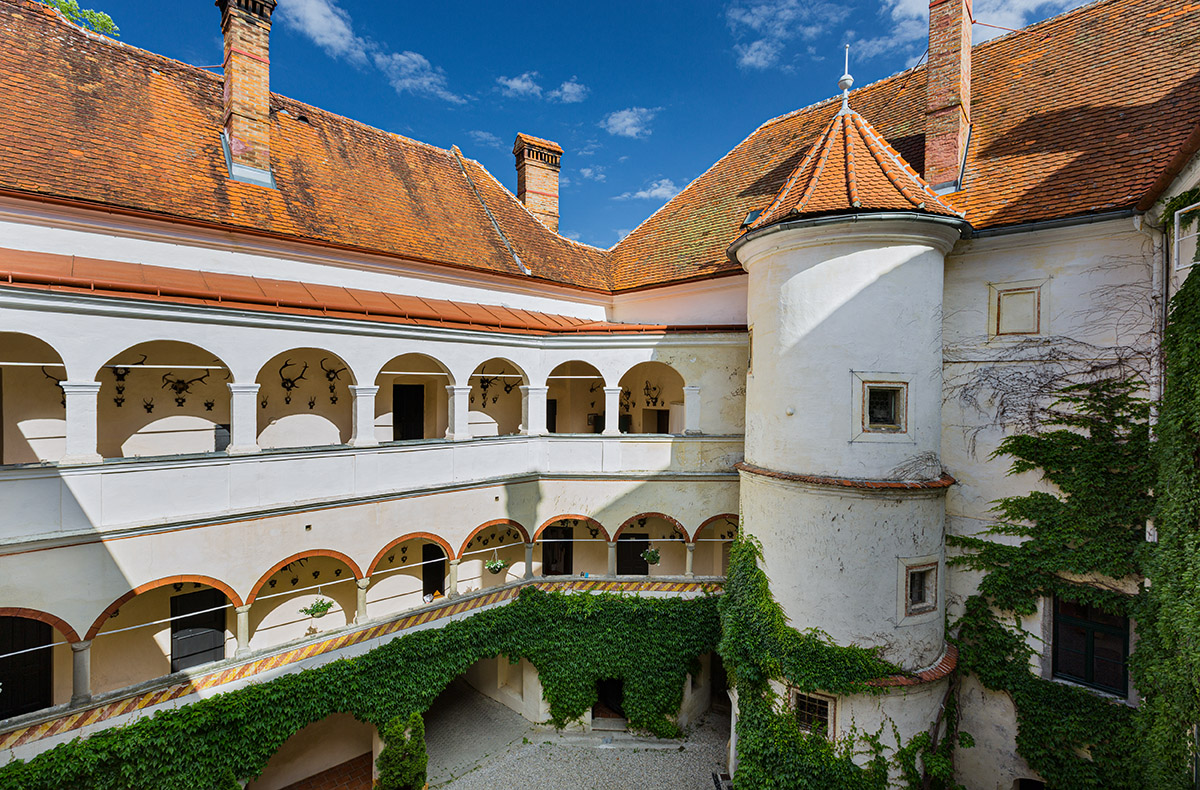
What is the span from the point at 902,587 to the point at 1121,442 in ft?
14.5

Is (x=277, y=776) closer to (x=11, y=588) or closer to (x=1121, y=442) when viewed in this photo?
(x=11, y=588)

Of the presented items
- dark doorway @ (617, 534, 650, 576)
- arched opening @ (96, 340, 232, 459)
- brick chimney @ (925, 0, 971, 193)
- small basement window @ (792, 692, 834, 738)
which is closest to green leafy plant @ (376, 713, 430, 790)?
arched opening @ (96, 340, 232, 459)

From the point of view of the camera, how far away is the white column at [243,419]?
891 cm

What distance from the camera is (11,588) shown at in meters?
7.15

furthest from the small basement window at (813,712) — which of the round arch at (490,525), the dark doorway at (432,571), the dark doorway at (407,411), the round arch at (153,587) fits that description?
the dark doorway at (407,411)

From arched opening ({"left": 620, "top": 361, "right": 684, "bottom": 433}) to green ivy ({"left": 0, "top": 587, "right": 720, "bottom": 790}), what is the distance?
5.43m

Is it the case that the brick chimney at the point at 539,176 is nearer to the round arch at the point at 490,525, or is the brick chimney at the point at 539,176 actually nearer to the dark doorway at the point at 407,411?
the dark doorway at the point at 407,411

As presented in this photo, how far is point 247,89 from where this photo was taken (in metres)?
12.4

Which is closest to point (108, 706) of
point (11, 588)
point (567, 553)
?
point (11, 588)

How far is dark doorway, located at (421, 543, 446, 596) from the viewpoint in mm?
13422

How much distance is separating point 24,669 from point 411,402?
Result: 8345 mm

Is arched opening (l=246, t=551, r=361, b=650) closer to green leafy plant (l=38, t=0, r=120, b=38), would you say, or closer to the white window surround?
the white window surround

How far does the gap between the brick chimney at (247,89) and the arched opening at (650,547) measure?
1304 centimetres

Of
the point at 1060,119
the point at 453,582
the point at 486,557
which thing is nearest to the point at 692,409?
the point at 453,582
